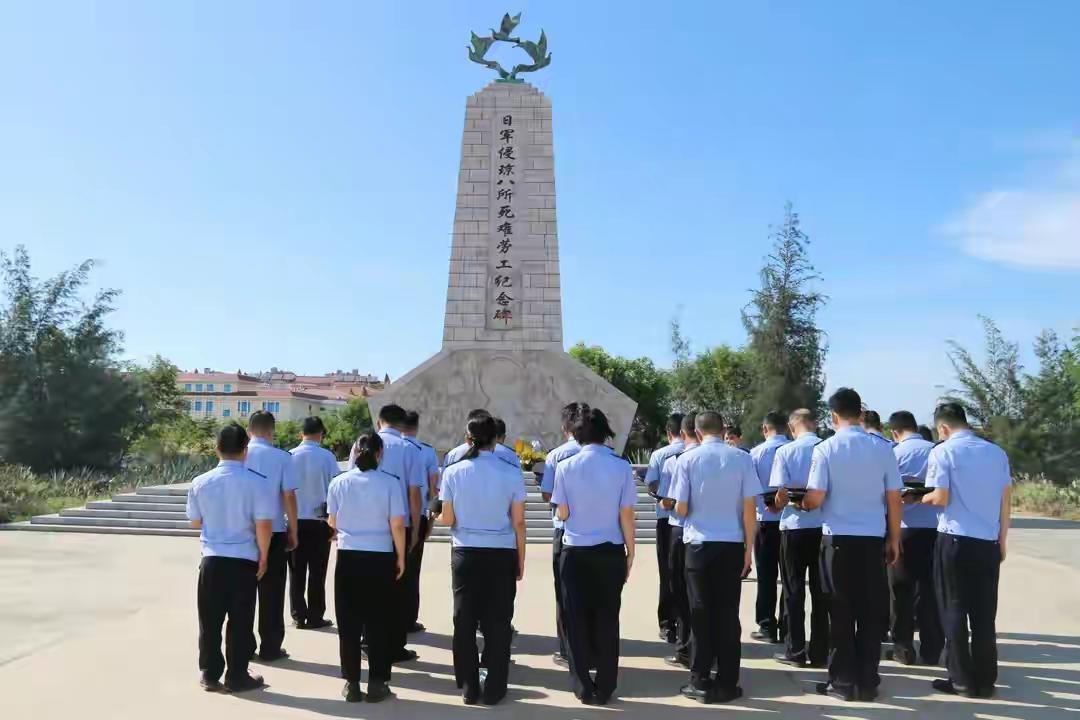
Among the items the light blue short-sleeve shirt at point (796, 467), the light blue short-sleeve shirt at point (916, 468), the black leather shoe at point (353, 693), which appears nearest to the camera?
the black leather shoe at point (353, 693)

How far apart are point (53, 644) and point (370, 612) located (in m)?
2.49

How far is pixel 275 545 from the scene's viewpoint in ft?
15.9

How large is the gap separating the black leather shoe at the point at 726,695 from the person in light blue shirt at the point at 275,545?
244 centimetres

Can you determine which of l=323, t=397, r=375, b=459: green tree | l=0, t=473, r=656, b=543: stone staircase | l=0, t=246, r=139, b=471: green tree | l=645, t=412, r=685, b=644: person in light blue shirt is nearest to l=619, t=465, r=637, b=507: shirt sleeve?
l=645, t=412, r=685, b=644: person in light blue shirt

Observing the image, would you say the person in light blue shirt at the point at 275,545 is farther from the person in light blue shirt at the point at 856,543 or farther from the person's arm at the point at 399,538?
the person in light blue shirt at the point at 856,543

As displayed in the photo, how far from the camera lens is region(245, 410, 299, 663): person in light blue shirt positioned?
15.7 feet

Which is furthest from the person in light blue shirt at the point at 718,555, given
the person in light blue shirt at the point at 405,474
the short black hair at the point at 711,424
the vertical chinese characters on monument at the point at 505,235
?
the vertical chinese characters on monument at the point at 505,235

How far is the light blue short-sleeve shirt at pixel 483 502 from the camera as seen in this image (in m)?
4.07

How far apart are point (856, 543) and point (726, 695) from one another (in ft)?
3.32

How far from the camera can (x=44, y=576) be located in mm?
7578

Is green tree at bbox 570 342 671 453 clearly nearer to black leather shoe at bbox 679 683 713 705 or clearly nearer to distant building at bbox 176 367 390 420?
distant building at bbox 176 367 390 420

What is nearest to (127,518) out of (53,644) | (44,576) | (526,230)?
(44,576)

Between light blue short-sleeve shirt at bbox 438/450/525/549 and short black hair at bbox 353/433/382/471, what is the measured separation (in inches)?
15.9

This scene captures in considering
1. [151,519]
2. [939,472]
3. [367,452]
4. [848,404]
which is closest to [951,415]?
[939,472]
